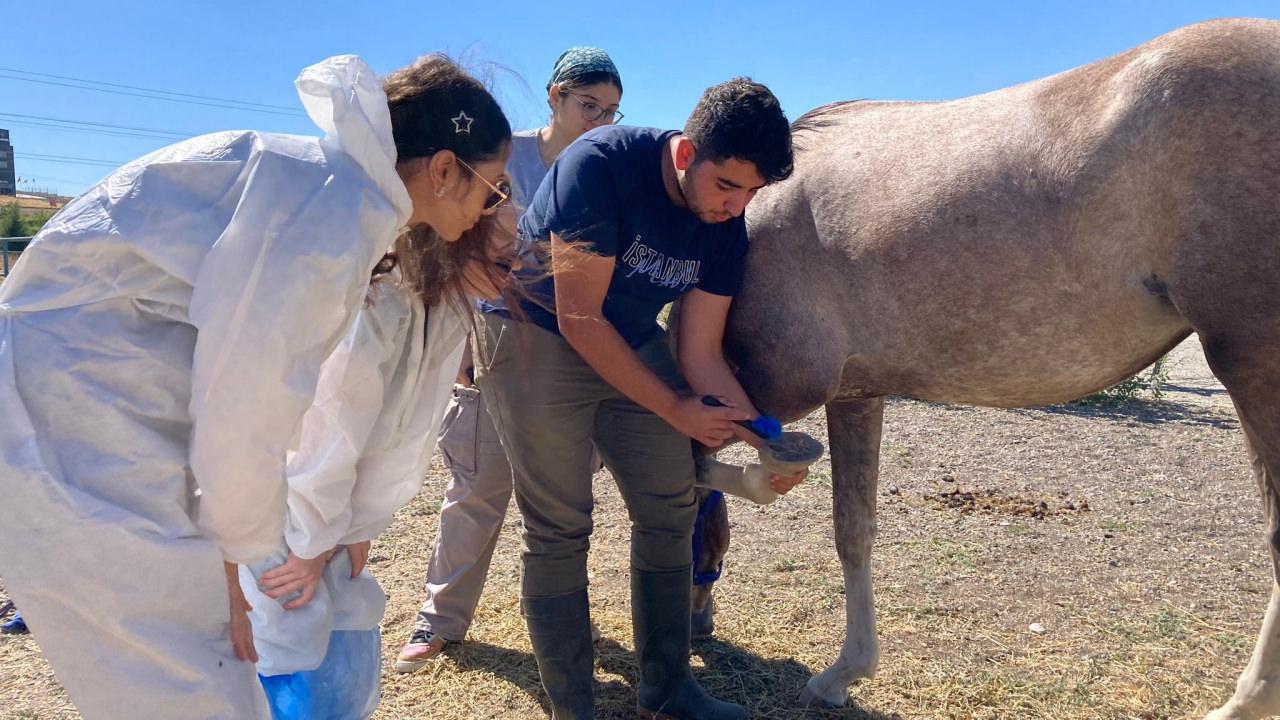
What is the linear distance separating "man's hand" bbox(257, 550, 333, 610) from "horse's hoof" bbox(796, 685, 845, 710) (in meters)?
1.70

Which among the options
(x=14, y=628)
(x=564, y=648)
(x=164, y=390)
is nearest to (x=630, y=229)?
(x=564, y=648)

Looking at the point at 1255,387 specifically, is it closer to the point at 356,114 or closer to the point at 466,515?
the point at 356,114

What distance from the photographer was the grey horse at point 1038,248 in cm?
216

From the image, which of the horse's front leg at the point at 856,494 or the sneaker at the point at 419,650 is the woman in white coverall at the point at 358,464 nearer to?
the sneaker at the point at 419,650

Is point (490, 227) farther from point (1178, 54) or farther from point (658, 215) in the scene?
point (1178, 54)

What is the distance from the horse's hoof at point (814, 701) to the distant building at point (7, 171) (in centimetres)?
3077

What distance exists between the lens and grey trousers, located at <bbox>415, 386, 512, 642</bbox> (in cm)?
322

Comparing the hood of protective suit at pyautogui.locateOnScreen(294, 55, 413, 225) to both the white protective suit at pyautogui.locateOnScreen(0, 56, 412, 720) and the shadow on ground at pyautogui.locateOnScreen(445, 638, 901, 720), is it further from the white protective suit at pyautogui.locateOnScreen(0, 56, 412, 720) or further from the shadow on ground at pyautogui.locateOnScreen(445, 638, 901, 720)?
the shadow on ground at pyautogui.locateOnScreen(445, 638, 901, 720)

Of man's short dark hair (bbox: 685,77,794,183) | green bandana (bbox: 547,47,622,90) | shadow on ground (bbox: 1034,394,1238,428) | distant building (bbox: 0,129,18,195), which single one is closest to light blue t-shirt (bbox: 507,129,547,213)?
green bandana (bbox: 547,47,622,90)

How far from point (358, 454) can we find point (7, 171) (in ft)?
103

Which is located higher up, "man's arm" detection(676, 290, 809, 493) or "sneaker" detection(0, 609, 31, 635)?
"man's arm" detection(676, 290, 809, 493)

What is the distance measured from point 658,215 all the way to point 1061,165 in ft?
3.38

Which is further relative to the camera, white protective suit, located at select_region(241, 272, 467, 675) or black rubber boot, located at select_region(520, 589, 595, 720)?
black rubber boot, located at select_region(520, 589, 595, 720)

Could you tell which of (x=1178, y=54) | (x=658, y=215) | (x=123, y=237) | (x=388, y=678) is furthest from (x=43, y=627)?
(x=1178, y=54)
